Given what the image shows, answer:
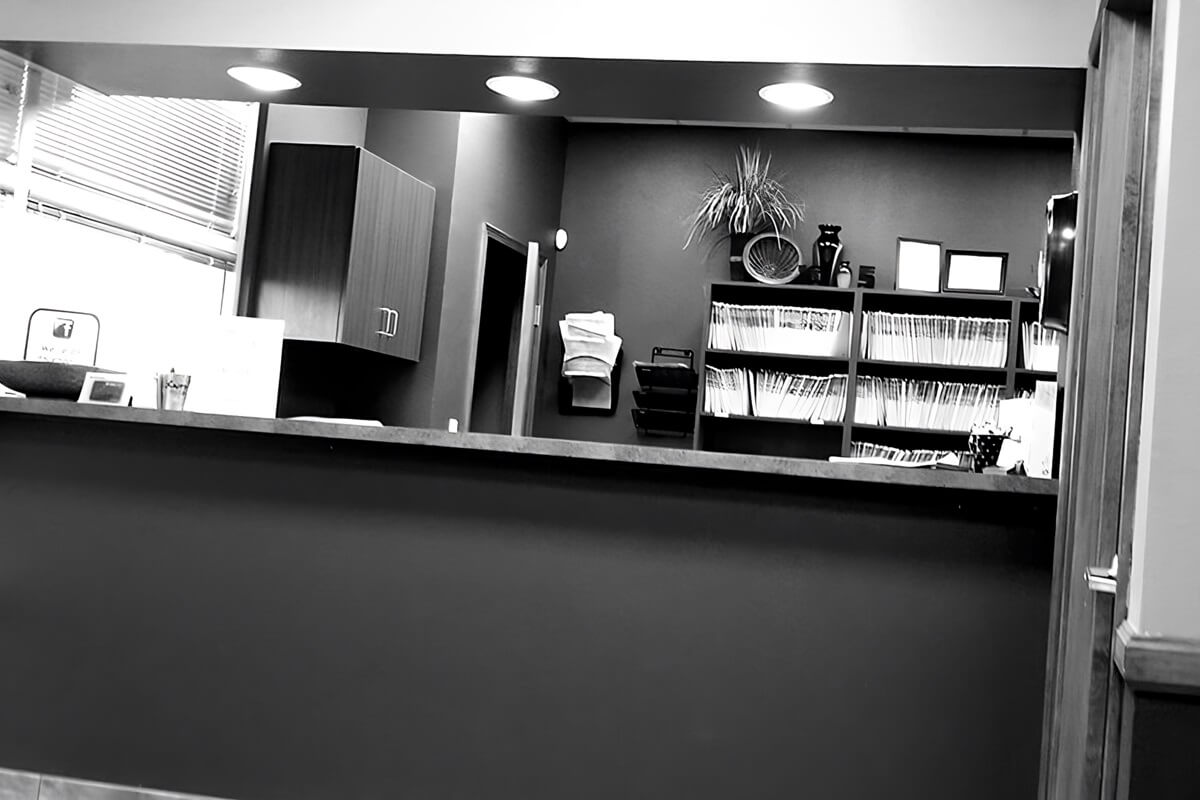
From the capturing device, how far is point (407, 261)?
5.36 meters

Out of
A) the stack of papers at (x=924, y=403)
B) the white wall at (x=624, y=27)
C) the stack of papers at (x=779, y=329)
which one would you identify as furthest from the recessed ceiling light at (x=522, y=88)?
the stack of papers at (x=924, y=403)

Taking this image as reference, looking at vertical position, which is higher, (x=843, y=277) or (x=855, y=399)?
(x=843, y=277)

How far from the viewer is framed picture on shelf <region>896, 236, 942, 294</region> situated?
641 cm

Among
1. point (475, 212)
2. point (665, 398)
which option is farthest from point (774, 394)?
point (475, 212)

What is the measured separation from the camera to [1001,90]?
2984 mm

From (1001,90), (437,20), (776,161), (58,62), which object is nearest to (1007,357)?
(776,161)

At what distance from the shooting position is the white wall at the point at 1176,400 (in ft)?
5.16

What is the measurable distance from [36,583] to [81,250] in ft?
4.90

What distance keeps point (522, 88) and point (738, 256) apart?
336 cm

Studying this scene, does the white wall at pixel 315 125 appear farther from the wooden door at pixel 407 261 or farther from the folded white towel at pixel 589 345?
the folded white towel at pixel 589 345

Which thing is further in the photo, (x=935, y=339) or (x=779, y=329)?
(x=779, y=329)

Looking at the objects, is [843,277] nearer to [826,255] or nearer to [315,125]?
[826,255]

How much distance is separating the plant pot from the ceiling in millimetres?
3020

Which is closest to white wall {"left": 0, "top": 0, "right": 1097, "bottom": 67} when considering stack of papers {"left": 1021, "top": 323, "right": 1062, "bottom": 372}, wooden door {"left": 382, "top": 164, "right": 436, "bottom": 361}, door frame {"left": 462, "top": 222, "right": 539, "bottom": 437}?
wooden door {"left": 382, "top": 164, "right": 436, "bottom": 361}
